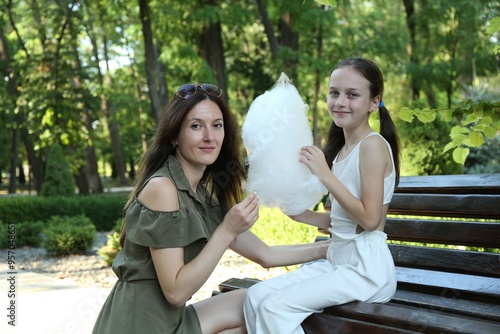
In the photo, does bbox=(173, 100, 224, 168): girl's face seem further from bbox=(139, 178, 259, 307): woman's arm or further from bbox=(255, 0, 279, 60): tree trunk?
bbox=(255, 0, 279, 60): tree trunk

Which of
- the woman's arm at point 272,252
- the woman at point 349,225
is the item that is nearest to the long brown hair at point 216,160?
the woman's arm at point 272,252

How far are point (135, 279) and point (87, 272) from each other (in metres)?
6.29

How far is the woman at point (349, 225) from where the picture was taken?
2.32 m

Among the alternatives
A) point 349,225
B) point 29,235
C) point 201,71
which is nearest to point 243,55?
point 201,71

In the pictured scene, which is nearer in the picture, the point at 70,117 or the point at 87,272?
the point at 87,272

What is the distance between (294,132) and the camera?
2.28m

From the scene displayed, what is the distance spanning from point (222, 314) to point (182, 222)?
0.54 m

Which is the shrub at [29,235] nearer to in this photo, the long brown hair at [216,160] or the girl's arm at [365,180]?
the long brown hair at [216,160]

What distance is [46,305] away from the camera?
5582 millimetres

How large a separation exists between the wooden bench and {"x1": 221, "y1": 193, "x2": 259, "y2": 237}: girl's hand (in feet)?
1.67

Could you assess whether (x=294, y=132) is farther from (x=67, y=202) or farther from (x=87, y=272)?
(x=67, y=202)

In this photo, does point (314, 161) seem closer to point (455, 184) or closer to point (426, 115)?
point (426, 115)

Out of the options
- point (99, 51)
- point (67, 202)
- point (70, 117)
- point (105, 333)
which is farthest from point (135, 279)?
point (99, 51)

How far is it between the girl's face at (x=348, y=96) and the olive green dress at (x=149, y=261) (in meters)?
0.72
